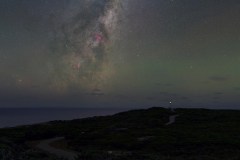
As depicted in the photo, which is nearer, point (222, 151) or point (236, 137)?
point (222, 151)

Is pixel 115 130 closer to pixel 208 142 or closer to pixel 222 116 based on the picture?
pixel 208 142

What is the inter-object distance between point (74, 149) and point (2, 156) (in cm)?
2526

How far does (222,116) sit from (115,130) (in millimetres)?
59478

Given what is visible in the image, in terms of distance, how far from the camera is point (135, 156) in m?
58.2

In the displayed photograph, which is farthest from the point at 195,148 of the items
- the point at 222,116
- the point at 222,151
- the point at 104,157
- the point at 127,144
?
the point at 222,116

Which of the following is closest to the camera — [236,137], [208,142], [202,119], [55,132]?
[208,142]

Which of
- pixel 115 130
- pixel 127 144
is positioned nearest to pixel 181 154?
pixel 127 144

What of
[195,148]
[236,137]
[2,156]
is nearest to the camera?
[2,156]

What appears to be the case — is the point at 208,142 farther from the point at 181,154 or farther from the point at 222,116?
the point at 222,116

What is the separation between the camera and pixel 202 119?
137250 mm

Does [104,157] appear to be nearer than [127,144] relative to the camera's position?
Yes

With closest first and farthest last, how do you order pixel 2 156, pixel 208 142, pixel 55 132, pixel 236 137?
pixel 2 156 < pixel 208 142 < pixel 236 137 < pixel 55 132

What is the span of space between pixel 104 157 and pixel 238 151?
28.7 meters

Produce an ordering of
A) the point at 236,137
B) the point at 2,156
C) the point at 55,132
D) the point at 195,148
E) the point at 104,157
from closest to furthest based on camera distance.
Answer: the point at 2,156 → the point at 104,157 → the point at 195,148 → the point at 236,137 → the point at 55,132
